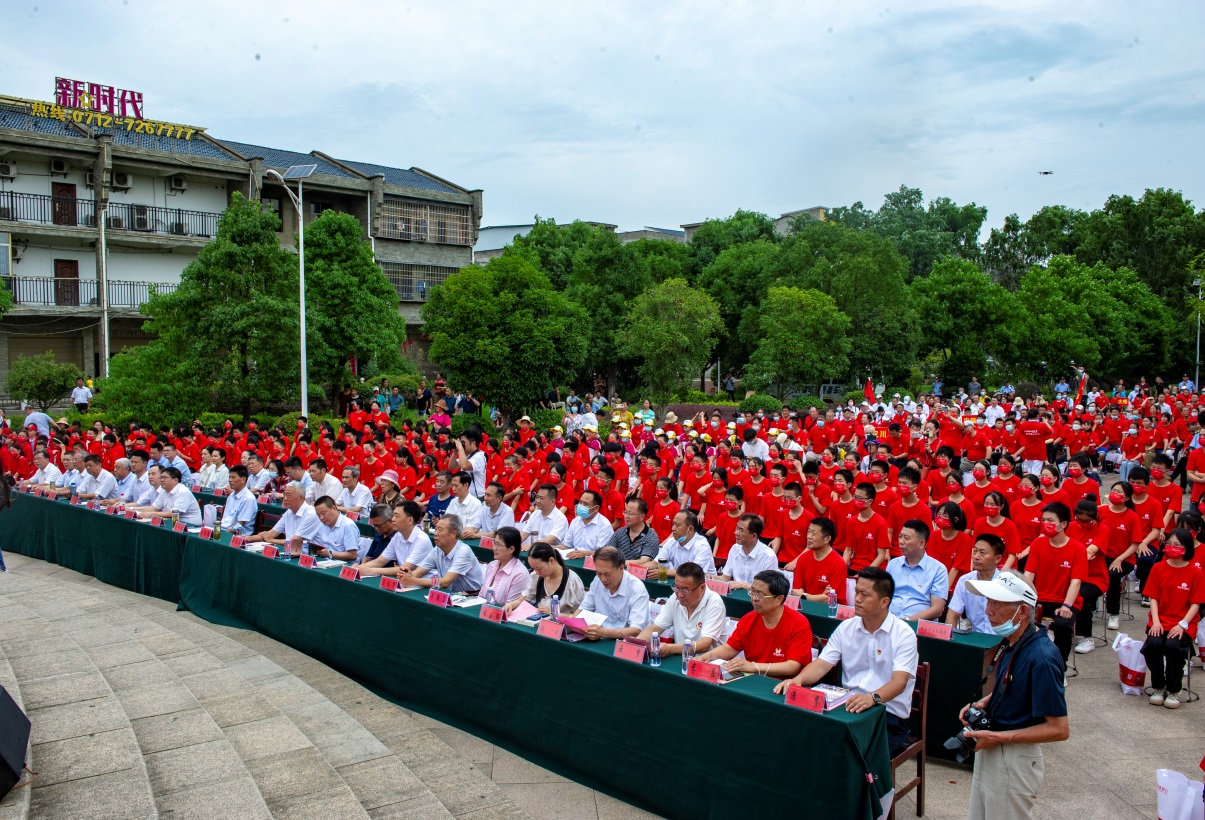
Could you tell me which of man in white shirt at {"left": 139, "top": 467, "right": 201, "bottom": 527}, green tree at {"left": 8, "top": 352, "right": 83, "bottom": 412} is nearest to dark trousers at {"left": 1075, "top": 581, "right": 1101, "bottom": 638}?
man in white shirt at {"left": 139, "top": 467, "right": 201, "bottom": 527}

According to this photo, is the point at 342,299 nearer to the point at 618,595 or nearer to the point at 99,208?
the point at 99,208

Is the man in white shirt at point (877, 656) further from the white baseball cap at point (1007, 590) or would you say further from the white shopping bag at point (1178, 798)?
the white shopping bag at point (1178, 798)

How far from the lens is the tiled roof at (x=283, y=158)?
3647 cm

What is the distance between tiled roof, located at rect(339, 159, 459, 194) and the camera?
3991cm

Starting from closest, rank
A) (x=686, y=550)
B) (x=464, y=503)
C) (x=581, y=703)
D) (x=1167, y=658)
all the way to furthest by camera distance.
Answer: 1. (x=581, y=703)
2. (x=1167, y=658)
3. (x=686, y=550)
4. (x=464, y=503)

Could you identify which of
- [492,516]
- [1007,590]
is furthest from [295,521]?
[1007,590]

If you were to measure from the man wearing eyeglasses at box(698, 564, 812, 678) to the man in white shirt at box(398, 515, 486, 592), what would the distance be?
2.91 m

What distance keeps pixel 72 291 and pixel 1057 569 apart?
3269cm

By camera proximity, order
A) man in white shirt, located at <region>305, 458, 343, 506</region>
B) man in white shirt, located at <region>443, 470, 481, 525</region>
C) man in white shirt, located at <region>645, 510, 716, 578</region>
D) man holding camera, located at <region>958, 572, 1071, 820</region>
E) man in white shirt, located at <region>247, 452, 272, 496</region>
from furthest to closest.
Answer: man in white shirt, located at <region>247, 452, 272, 496</region> < man in white shirt, located at <region>305, 458, 343, 506</region> < man in white shirt, located at <region>443, 470, 481, 525</region> < man in white shirt, located at <region>645, 510, 716, 578</region> < man holding camera, located at <region>958, 572, 1071, 820</region>

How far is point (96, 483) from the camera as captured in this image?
41.5ft

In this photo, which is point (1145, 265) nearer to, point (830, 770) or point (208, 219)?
point (208, 219)

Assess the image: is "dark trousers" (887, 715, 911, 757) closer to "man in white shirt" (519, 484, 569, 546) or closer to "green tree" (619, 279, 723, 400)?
"man in white shirt" (519, 484, 569, 546)

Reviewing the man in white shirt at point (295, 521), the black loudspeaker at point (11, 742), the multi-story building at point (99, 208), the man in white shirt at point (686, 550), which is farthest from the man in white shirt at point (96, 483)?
the multi-story building at point (99, 208)

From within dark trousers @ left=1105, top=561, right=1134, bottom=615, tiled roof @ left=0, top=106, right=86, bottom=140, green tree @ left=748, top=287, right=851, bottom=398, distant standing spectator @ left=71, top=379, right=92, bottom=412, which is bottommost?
dark trousers @ left=1105, top=561, right=1134, bottom=615
